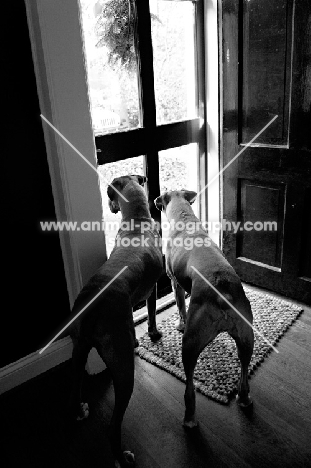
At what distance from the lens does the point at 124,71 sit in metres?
2.21

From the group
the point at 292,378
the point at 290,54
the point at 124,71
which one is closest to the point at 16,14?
the point at 124,71

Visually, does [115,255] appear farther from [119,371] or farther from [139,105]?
[139,105]

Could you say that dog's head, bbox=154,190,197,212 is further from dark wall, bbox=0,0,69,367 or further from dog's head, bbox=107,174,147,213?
dark wall, bbox=0,0,69,367

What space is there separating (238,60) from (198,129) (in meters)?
0.52

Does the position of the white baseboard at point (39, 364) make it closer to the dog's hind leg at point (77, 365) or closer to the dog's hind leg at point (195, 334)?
the dog's hind leg at point (77, 365)

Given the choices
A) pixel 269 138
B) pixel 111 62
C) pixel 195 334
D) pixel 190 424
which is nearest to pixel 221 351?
pixel 190 424

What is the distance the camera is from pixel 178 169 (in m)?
2.71

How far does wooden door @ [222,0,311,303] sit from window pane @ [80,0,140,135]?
2.10 feet

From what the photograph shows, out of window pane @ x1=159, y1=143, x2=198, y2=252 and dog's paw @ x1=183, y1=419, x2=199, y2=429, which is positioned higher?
window pane @ x1=159, y1=143, x2=198, y2=252

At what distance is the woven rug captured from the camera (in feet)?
5.96

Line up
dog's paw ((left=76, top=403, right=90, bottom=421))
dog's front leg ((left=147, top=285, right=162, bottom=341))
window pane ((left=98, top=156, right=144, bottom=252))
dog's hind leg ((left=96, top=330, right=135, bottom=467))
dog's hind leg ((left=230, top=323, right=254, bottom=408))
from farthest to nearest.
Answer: window pane ((left=98, top=156, right=144, bottom=252)) → dog's front leg ((left=147, top=285, right=162, bottom=341)) → dog's paw ((left=76, top=403, right=90, bottom=421)) → dog's hind leg ((left=230, top=323, right=254, bottom=408)) → dog's hind leg ((left=96, top=330, right=135, bottom=467))

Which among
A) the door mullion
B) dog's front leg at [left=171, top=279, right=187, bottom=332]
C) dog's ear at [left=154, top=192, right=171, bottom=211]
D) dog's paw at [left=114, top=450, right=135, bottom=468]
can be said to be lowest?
dog's paw at [left=114, top=450, right=135, bottom=468]

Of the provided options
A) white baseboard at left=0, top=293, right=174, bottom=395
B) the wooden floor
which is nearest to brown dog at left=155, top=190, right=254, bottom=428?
the wooden floor

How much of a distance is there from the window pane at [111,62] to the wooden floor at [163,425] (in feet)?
4.57
